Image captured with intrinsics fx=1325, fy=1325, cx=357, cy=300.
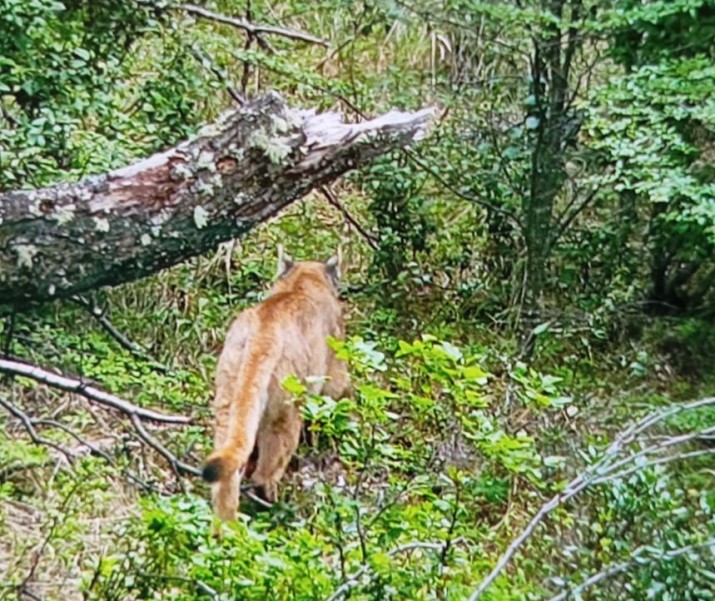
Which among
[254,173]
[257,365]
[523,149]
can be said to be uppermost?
[254,173]

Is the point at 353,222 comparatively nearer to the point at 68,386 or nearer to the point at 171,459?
the point at 171,459

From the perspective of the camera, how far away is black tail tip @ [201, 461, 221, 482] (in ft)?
15.5

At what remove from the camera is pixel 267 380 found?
17.7 ft

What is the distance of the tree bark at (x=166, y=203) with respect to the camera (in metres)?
3.97

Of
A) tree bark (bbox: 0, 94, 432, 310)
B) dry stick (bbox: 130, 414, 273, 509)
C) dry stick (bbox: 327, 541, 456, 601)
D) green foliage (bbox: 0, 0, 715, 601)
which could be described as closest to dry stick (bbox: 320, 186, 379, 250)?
green foliage (bbox: 0, 0, 715, 601)

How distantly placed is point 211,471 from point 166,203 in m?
1.12

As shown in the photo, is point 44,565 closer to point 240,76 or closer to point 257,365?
point 257,365

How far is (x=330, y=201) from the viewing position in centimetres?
820

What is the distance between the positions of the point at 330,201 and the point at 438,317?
114cm

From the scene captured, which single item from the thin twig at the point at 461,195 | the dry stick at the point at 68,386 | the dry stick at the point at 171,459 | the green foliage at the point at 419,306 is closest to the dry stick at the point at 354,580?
the green foliage at the point at 419,306

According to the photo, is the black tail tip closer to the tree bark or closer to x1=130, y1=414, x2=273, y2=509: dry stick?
x1=130, y1=414, x2=273, y2=509: dry stick

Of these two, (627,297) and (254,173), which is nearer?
(254,173)

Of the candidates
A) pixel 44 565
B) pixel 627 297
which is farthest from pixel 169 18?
pixel 44 565

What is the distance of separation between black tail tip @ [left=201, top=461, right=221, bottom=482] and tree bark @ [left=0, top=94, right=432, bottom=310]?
2.90ft
